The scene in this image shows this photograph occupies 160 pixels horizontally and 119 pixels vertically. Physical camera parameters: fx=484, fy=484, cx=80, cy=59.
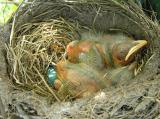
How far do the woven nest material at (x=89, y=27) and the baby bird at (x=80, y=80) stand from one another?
0.30ft

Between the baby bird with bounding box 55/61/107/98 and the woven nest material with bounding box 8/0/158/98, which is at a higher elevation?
the woven nest material with bounding box 8/0/158/98

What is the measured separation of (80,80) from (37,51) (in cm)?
36

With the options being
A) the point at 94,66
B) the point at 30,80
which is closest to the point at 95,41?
the point at 94,66

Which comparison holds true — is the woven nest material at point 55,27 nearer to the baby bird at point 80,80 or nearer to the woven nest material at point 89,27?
the woven nest material at point 89,27

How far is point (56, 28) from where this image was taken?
2.72 metres

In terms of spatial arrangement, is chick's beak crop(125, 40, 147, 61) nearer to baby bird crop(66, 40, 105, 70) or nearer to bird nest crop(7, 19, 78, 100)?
baby bird crop(66, 40, 105, 70)

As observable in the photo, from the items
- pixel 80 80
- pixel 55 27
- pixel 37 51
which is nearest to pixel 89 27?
pixel 55 27

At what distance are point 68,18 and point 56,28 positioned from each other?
0.29ft

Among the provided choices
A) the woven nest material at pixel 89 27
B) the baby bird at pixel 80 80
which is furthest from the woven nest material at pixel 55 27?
the baby bird at pixel 80 80

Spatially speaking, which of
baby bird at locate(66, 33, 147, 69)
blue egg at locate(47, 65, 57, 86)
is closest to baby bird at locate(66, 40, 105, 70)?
baby bird at locate(66, 33, 147, 69)

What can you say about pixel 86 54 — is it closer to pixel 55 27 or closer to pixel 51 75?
pixel 51 75

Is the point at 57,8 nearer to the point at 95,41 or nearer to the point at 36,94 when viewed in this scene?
the point at 95,41

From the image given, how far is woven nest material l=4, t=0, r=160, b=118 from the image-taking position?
208 cm

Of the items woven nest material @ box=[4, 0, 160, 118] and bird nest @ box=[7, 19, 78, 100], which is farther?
bird nest @ box=[7, 19, 78, 100]
